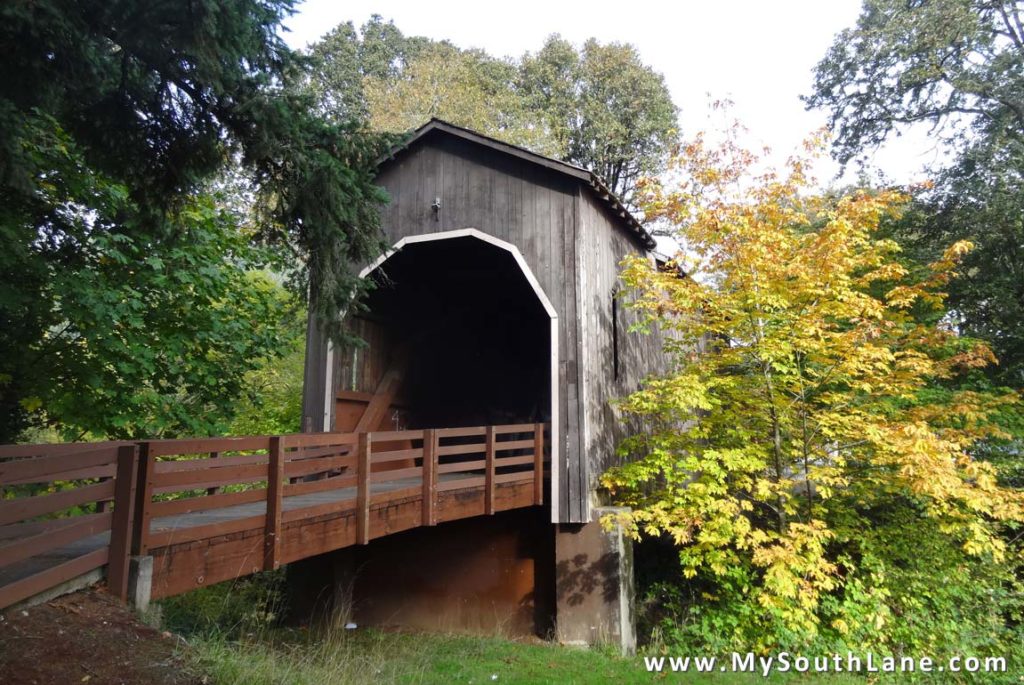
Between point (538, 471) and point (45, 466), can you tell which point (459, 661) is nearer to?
point (538, 471)

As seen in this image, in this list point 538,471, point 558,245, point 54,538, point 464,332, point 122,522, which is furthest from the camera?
point 464,332

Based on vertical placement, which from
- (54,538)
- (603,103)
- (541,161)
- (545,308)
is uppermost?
(603,103)

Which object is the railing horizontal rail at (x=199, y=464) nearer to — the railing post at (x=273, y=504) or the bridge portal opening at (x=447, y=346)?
the railing post at (x=273, y=504)

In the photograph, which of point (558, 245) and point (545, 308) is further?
point (545, 308)

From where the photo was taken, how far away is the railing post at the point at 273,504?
17.9 ft

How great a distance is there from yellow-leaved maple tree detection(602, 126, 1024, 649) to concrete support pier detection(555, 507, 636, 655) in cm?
64

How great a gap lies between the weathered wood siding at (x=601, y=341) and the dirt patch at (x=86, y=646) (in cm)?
623

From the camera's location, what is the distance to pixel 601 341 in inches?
400

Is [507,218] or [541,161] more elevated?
[541,161]

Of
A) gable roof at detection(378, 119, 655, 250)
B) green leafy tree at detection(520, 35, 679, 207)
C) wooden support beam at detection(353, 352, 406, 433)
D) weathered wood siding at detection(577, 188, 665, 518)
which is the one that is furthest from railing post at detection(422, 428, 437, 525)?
green leafy tree at detection(520, 35, 679, 207)

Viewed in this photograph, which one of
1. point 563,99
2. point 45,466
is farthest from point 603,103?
point 45,466

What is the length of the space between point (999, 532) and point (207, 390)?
41.3ft

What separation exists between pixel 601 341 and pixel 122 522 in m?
7.11

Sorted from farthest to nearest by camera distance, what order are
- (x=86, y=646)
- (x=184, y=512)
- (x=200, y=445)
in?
(x=184, y=512) < (x=200, y=445) < (x=86, y=646)
